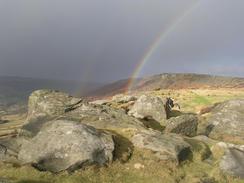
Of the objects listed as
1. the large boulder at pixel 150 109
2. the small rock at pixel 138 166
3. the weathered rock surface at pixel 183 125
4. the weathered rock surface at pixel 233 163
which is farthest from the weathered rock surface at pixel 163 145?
the large boulder at pixel 150 109

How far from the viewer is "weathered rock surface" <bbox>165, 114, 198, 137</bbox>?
4469 centimetres

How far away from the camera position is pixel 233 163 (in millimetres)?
33906

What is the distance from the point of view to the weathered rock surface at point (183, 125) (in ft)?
147

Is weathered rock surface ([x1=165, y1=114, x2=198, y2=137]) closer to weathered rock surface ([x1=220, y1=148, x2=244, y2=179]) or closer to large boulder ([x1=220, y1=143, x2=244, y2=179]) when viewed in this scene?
large boulder ([x1=220, y1=143, x2=244, y2=179])

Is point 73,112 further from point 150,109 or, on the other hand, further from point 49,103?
point 150,109

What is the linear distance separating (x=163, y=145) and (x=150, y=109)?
17675 millimetres

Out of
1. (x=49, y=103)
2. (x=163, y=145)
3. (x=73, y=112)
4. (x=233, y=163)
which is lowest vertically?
(x=233, y=163)

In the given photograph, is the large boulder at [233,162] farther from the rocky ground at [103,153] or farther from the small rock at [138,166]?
the small rock at [138,166]

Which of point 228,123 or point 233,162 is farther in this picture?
point 228,123

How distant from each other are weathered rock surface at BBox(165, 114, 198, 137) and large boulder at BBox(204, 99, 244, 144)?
6.05m

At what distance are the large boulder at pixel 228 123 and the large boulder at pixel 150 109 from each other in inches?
308

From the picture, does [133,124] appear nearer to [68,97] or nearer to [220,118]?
[68,97]

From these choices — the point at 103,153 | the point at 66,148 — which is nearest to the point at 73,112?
the point at 103,153

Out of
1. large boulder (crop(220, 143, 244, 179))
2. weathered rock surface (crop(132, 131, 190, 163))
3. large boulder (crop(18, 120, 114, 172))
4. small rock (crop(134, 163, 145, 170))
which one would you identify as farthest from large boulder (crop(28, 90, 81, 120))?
large boulder (crop(220, 143, 244, 179))
